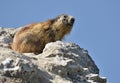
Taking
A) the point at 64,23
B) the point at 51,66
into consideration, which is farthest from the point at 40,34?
the point at 51,66

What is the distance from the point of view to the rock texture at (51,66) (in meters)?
12.1

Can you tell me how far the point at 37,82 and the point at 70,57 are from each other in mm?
3328

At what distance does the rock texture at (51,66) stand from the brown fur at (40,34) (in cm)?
341

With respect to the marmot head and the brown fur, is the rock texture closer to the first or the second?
the brown fur

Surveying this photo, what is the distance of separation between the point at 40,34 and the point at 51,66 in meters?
6.64

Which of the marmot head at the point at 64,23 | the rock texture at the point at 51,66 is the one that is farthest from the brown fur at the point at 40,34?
the rock texture at the point at 51,66

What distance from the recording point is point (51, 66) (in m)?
13.9

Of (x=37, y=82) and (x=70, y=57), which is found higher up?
(x=70, y=57)

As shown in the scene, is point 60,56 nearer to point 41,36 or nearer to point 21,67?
point 21,67

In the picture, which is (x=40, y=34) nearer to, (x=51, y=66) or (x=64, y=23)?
(x=64, y=23)

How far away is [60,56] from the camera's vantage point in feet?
49.9

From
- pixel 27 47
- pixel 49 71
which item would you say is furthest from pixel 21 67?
pixel 27 47

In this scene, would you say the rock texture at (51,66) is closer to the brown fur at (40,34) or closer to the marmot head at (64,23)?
the brown fur at (40,34)

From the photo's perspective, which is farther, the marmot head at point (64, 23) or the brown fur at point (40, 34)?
the marmot head at point (64, 23)
